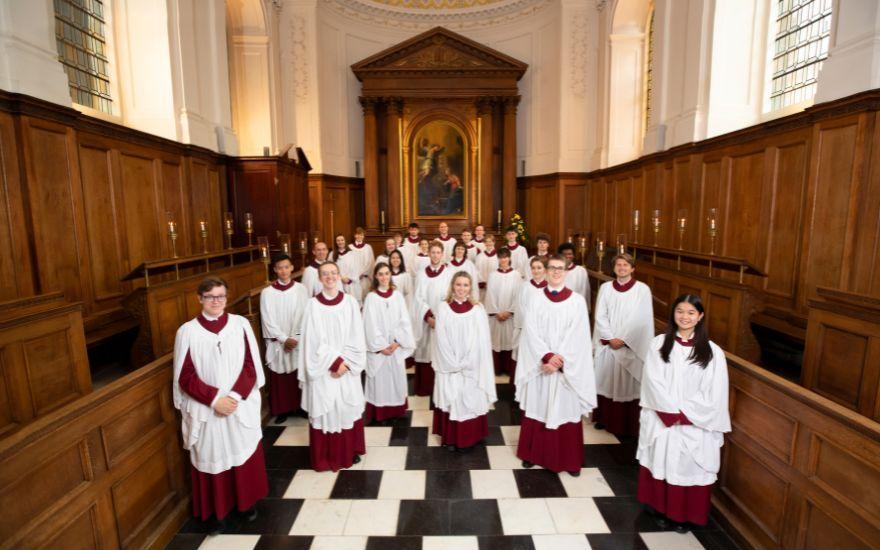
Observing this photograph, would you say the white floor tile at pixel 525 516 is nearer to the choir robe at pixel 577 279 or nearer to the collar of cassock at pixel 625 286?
the collar of cassock at pixel 625 286

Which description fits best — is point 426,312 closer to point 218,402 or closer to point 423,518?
point 423,518

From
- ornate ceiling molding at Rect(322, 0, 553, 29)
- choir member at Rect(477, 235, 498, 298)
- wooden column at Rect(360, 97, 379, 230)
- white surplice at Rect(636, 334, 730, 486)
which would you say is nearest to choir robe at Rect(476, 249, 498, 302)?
choir member at Rect(477, 235, 498, 298)

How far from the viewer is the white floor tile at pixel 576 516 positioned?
3514mm

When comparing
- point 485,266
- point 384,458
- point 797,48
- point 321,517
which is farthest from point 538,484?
point 797,48

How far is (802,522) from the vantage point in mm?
2803

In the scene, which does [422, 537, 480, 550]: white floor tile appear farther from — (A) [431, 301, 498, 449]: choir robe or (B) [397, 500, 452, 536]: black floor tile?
(A) [431, 301, 498, 449]: choir robe

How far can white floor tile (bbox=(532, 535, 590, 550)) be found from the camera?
131 inches

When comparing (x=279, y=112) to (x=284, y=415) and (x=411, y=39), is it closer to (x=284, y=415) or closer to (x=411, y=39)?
(x=411, y=39)

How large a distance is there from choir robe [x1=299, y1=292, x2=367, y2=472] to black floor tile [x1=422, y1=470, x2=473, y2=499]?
869 millimetres

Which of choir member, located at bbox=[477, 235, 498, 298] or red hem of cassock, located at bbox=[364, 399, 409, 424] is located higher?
choir member, located at bbox=[477, 235, 498, 298]

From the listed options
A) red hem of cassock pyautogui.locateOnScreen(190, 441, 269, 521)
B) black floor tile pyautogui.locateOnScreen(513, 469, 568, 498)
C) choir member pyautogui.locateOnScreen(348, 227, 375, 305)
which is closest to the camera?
red hem of cassock pyautogui.locateOnScreen(190, 441, 269, 521)

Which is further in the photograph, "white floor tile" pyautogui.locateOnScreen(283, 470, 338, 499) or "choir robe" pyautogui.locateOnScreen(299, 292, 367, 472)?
"choir robe" pyautogui.locateOnScreen(299, 292, 367, 472)

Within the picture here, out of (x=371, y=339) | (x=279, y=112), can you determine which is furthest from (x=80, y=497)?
(x=279, y=112)

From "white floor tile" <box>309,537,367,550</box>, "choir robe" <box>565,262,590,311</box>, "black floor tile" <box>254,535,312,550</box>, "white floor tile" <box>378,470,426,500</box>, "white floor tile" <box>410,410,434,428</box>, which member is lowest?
"black floor tile" <box>254,535,312,550</box>
